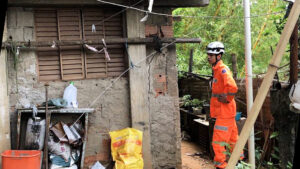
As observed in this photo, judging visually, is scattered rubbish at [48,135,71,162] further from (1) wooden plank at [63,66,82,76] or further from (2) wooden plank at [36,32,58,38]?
(2) wooden plank at [36,32,58,38]

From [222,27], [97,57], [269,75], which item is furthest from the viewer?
[222,27]

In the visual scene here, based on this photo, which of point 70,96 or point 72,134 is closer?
point 72,134

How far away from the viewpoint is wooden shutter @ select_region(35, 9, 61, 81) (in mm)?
5223

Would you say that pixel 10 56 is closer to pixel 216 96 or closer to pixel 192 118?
pixel 216 96

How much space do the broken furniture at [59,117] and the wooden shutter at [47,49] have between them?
664 millimetres

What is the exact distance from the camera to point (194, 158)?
23.6 feet

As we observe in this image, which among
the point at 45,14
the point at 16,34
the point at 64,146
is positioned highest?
the point at 45,14

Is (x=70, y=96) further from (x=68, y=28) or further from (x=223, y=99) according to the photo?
(x=223, y=99)

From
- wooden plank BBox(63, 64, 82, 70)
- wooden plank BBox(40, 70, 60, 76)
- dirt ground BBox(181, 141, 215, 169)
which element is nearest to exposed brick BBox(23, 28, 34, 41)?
wooden plank BBox(40, 70, 60, 76)

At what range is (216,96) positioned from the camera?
210 inches

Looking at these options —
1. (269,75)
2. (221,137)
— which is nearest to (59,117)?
(221,137)

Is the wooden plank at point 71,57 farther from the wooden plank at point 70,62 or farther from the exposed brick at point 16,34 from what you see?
the exposed brick at point 16,34

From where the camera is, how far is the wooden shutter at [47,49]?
17.1ft

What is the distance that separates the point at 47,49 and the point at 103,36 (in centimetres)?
103
